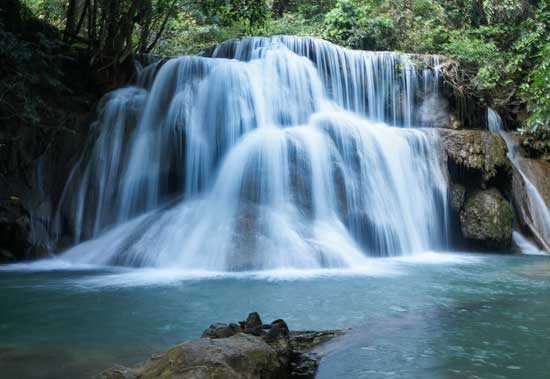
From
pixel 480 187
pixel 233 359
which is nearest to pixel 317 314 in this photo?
pixel 233 359

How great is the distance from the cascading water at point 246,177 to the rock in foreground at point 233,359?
14.7 feet

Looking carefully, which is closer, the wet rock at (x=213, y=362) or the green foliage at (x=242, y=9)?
the wet rock at (x=213, y=362)

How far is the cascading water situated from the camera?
8602 mm

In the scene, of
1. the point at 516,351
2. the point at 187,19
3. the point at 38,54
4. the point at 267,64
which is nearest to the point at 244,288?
the point at 516,351

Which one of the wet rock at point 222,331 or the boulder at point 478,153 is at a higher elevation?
the boulder at point 478,153

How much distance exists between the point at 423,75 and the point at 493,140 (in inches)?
127

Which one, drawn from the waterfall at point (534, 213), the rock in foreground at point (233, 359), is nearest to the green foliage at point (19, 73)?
the rock in foreground at point (233, 359)

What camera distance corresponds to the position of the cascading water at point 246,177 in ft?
28.2

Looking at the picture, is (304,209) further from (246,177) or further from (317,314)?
(317,314)

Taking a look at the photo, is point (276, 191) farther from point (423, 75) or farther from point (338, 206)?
point (423, 75)

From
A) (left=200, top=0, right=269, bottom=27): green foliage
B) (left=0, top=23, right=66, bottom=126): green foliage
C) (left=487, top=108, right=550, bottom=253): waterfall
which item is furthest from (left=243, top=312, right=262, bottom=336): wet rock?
(left=487, top=108, right=550, bottom=253): waterfall

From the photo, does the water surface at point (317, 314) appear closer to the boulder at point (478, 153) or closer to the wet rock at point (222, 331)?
the wet rock at point (222, 331)

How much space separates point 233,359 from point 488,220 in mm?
9847

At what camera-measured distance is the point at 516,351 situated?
4062 millimetres
